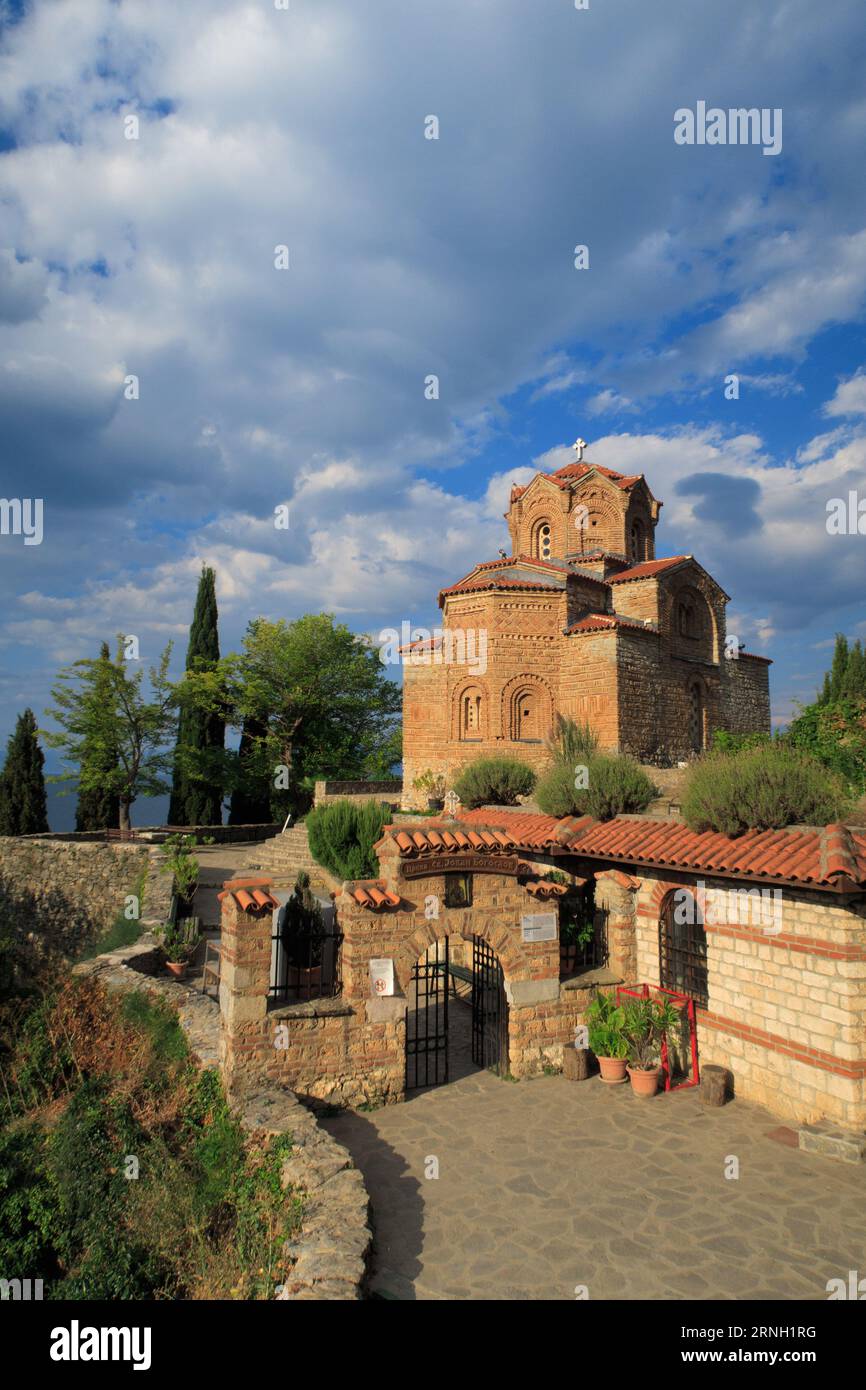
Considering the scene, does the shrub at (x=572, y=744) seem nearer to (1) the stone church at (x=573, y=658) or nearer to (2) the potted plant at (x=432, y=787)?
(1) the stone church at (x=573, y=658)

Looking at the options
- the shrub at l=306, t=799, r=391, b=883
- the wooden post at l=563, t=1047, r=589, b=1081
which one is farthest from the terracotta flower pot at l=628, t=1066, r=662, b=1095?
the shrub at l=306, t=799, r=391, b=883

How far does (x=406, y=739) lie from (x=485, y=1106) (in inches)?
768

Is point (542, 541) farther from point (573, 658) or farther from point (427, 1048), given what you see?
point (427, 1048)

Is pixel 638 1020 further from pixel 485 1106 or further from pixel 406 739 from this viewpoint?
pixel 406 739

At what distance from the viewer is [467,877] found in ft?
26.9

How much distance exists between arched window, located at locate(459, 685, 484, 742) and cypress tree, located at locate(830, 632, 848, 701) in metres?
15.5

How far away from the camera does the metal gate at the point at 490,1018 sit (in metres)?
8.79

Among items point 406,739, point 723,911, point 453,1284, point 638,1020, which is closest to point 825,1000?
point 723,911

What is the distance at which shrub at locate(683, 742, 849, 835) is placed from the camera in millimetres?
8508

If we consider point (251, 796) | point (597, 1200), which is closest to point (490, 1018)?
point (597, 1200)

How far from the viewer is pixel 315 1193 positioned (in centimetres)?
556

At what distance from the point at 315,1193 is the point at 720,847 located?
5358 mm
